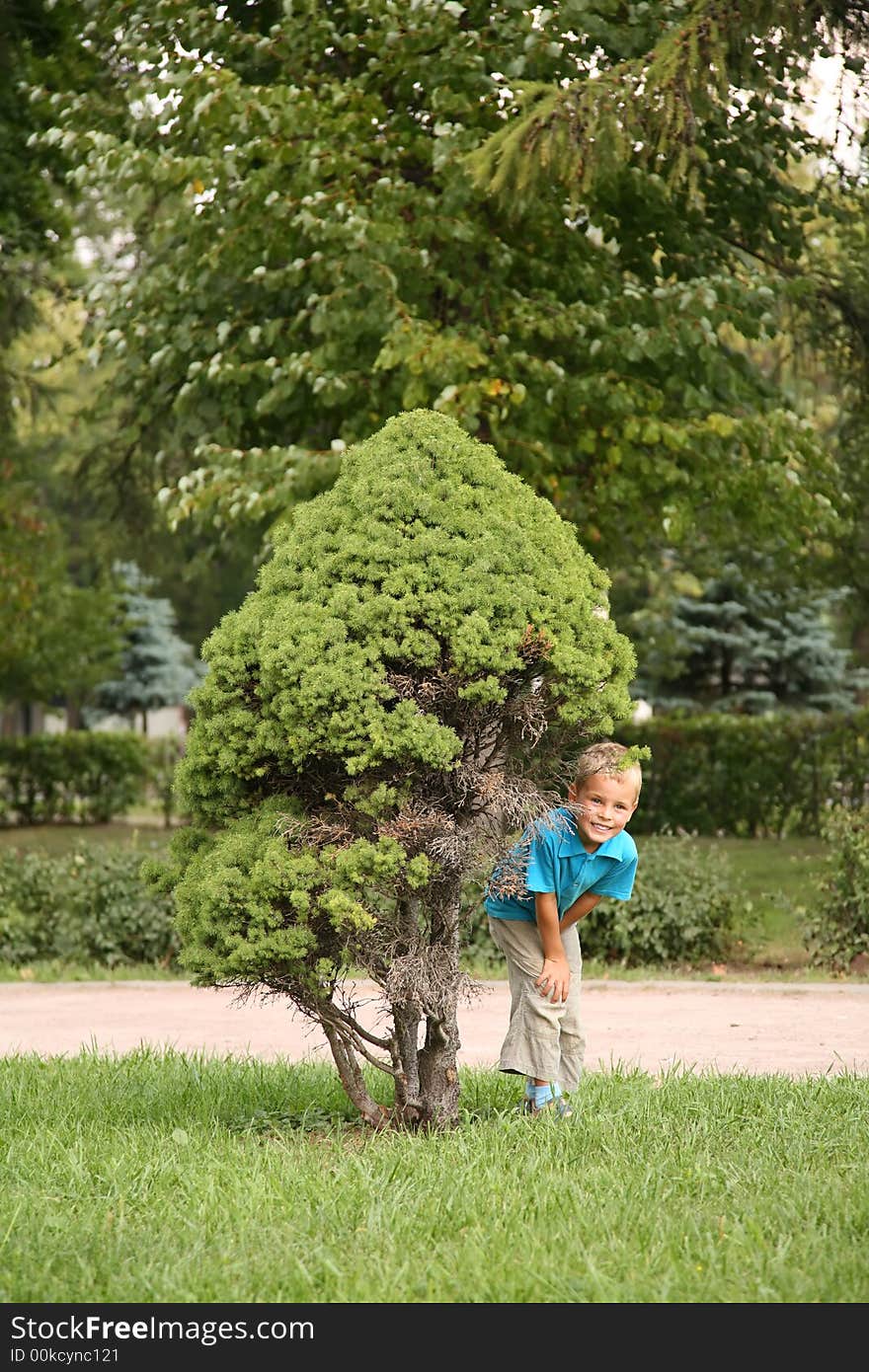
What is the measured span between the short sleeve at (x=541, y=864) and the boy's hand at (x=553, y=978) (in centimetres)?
25

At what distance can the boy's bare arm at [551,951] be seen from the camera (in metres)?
4.49

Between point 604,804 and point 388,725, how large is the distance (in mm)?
799

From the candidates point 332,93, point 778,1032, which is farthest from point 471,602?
point 332,93

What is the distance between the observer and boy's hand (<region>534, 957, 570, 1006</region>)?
4527 millimetres

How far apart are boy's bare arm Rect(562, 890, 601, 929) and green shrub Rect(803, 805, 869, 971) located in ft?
14.6

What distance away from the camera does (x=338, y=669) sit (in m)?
4.05

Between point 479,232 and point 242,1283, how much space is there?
25.8 feet

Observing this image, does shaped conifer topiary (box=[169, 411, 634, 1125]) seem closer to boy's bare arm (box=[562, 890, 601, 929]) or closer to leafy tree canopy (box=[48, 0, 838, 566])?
boy's bare arm (box=[562, 890, 601, 929])

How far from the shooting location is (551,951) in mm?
4531

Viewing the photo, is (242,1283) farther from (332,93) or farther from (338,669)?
(332,93)

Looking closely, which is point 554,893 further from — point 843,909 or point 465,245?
point 465,245

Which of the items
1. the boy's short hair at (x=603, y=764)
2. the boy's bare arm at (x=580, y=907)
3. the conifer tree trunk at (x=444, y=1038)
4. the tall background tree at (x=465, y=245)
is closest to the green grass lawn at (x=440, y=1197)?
the conifer tree trunk at (x=444, y=1038)

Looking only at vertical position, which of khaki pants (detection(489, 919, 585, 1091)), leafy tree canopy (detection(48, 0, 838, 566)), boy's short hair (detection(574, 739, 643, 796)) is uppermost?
leafy tree canopy (detection(48, 0, 838, 566))

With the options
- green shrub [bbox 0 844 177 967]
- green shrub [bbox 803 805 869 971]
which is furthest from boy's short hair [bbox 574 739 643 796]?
green shrub [bbox 0 844 177 967]
